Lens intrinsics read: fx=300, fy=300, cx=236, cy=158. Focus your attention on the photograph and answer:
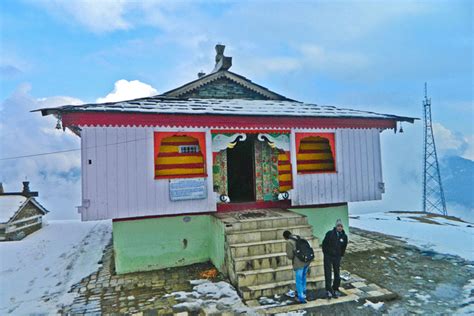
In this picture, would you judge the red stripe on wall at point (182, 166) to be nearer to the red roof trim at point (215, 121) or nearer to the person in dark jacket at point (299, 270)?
the red roof trim at point (215, 121)

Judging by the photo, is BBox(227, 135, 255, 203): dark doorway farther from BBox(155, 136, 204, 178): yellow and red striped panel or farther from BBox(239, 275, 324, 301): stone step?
BBox(239, 275, 324, 301): stone step

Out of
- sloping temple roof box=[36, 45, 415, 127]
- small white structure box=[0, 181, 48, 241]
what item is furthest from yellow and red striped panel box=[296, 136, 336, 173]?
small white structure box=[0, 181, 48, 241]

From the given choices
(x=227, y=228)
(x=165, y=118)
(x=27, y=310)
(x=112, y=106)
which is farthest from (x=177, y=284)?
(x=112, y=106)

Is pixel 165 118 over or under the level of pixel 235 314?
over

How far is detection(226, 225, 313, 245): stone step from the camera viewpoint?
7301mm

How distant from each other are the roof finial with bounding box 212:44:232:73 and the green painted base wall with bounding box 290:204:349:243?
6547 mm

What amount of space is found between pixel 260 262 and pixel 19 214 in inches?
547

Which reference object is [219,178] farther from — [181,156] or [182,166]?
[181,156]

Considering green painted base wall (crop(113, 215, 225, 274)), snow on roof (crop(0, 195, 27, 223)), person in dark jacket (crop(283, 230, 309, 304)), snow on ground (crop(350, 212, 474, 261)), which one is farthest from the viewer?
snow on roof (crop(0, 195, 27, 223))

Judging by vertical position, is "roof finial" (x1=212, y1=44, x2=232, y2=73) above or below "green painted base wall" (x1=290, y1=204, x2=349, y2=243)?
above

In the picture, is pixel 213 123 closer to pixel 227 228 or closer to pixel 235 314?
pixel 227 228

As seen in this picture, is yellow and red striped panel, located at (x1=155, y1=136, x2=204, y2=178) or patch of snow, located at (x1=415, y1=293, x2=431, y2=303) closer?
patch of snow, located at (x1=415, y1=293, x2=431, y2=303)

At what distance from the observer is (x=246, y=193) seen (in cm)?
1209

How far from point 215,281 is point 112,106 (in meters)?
5.42
